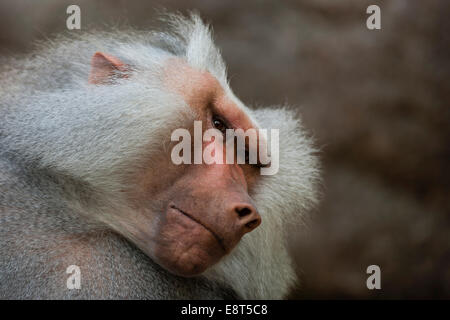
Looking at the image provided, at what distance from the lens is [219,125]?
1.88 metres

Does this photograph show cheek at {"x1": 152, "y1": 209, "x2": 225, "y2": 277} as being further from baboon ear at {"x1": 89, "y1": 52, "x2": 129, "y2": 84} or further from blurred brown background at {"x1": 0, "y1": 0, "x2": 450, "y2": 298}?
blurred brown background at {"x1": 0, "y1": 0, "x2": 450, "y2": 298}

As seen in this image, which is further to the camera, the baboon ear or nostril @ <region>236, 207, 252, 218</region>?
the baboon ear

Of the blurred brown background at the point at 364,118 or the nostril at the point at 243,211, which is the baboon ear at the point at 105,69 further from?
the blurred brown background at the point at 364,118

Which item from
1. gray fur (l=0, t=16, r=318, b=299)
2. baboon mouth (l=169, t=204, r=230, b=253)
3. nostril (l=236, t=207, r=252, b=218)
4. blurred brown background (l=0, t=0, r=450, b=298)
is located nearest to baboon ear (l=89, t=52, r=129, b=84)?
gray fur (l=0, t=16, r=318, b=299)

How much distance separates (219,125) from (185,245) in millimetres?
434

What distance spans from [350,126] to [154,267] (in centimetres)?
206

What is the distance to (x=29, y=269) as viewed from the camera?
63.9 inches

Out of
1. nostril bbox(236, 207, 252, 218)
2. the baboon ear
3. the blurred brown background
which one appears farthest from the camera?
the blurred brown background

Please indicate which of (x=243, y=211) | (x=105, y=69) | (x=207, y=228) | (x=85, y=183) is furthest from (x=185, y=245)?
(x=105, y=69)

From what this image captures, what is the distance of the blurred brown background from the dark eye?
159 cm

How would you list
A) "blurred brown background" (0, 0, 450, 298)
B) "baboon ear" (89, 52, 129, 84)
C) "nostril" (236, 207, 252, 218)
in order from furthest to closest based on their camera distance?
"blurred brown background" (0, 0, 450, 298), "baboon ear" (89, 52, 129, 84), "nostril" (236, 207, 252, 218)

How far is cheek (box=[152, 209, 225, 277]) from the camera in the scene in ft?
5.39

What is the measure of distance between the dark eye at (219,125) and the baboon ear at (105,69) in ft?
1.05

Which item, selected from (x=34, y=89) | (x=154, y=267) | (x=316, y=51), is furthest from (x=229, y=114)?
(x=316, y=51)
